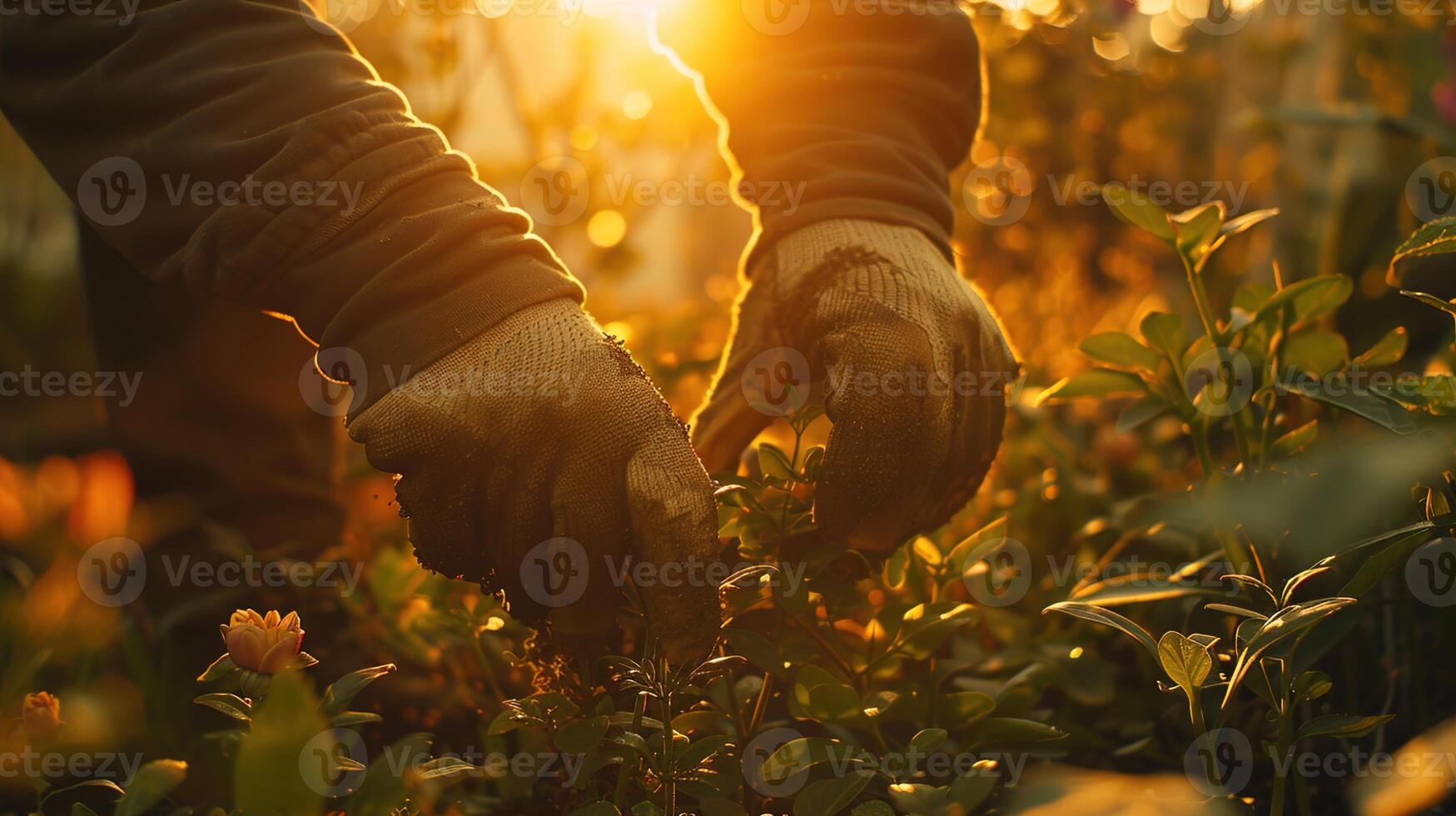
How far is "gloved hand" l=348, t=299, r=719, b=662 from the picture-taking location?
84 centimetres

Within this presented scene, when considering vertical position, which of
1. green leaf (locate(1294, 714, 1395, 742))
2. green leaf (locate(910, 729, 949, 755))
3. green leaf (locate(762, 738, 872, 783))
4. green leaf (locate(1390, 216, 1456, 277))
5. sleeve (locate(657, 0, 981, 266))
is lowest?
green leaf (locate(1294, 714, 1395, 742))

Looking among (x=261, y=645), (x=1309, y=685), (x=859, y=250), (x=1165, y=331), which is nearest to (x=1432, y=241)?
(x=1165, y=331)

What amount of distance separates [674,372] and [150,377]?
90 cm

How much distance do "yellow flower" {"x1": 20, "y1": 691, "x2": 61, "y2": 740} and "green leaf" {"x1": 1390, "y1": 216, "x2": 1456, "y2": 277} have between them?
1253mm

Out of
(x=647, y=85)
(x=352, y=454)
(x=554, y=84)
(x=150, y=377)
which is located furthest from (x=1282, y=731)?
(x=554, y=84)

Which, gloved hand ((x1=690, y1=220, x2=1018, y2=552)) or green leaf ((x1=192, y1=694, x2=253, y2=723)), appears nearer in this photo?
green leaf ((x1=192, y1=694, x2=253, y2=723))

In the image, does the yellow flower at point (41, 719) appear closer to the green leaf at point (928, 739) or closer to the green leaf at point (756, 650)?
the green leaf at point (756, 650)

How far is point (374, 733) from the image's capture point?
121cm

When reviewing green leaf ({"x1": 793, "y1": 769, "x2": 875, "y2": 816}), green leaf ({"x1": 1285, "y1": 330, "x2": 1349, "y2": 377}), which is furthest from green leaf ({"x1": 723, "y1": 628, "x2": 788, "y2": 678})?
green leaf ({"x1": 1285, "y1": 330, "x2": 1349, "y2": 377})

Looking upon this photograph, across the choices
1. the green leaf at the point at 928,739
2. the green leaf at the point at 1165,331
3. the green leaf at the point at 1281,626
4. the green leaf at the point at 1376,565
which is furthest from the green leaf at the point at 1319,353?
the green leaf at the point at 928,739

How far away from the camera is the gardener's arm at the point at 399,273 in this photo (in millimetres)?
862

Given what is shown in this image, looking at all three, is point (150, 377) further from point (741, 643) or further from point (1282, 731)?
point (1282, 731)

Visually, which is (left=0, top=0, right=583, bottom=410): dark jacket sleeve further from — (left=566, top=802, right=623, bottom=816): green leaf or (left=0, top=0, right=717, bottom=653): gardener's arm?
(left=566, top=802, right=623, bottom=816): green leaf

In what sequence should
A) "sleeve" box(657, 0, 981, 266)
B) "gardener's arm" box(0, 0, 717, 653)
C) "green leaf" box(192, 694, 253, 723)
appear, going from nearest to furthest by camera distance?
"green leaf" box(192, 694, 253, 723) < "gardener's arm" box(0, 0, 717, 653) < "sleeve" box(657, 0, 981, 266)
